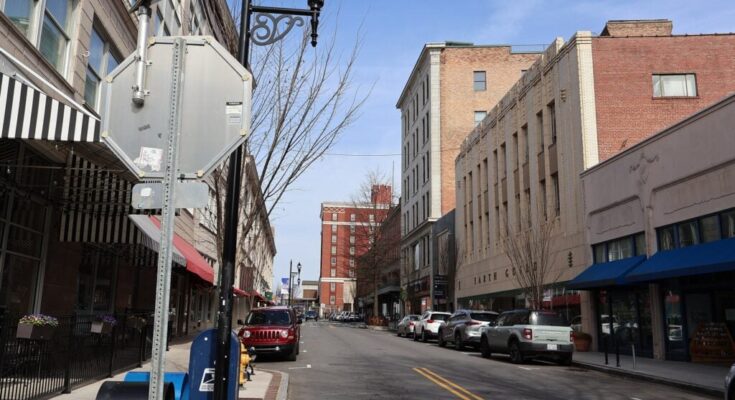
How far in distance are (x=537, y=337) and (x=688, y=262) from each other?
4.75 m

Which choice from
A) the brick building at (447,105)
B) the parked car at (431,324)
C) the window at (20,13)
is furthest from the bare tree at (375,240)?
the window at (20,13)

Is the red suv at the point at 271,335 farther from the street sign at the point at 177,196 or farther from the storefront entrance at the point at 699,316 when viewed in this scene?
the street sign at the point at 177,196

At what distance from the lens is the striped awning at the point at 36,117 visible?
22.7 ft

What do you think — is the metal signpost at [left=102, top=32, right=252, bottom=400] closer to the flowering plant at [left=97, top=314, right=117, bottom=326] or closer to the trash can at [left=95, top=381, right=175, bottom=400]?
the trash can at [left=95, top=381, right=175, bottom=400]

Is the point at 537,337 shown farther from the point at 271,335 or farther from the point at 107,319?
the point at 107,319

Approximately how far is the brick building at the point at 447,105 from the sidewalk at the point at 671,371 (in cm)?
3274

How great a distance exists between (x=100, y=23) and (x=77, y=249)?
5202 mm

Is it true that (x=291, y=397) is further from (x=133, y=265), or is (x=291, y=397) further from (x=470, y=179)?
(x=470, y=179)

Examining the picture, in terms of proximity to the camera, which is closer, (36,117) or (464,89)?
(36,117)

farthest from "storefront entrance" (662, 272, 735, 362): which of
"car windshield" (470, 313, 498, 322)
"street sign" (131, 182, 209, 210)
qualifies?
"street sign" (131, 182, 209, 210)

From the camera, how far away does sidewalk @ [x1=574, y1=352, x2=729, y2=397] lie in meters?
12.9

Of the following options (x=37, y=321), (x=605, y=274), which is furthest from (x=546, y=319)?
(x=37, y=321)

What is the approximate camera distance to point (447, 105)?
53.4 metres

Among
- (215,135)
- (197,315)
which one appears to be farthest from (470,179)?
(215,135)
